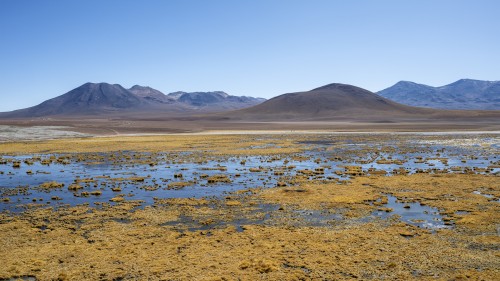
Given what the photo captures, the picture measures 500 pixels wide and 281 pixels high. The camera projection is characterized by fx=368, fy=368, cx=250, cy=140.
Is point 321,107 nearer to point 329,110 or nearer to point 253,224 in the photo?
point 329,110

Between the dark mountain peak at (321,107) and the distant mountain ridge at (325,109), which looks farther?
the dark mountain peak at (321,107)

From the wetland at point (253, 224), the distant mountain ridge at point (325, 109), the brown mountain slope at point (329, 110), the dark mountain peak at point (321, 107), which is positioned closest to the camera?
the wetland at point (253, 224)

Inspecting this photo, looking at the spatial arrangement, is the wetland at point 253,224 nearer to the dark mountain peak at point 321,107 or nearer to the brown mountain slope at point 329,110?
the brown mountain slope at point 329,110

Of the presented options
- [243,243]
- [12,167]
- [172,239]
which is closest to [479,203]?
[243,243]

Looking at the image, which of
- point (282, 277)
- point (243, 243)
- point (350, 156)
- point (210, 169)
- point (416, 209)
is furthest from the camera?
point (350, 156)

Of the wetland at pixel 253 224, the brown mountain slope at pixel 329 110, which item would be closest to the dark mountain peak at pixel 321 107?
the brown mountain slope at pixel 329 110

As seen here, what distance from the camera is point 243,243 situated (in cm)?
1270

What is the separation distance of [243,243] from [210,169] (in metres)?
17.0

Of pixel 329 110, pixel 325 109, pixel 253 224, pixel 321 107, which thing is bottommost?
pixel 253 224

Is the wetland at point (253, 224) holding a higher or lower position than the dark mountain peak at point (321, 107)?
lower

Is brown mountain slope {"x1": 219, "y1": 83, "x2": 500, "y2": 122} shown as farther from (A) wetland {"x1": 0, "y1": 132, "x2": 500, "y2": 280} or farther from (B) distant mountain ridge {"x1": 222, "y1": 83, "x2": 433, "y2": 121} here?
(A) wetland {"x1": 0, "y1": 132, "x2": 500, "y2": 280}

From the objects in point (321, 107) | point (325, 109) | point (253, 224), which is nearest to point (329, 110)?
point (325, 109)

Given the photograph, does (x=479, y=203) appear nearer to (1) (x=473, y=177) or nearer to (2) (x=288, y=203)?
(1) (x=473, y=177)

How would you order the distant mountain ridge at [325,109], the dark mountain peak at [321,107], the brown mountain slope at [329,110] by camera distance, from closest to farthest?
the brown mountain slope at [329,110]
the distant mountain ridge at [325,109]
the dark mountain peak at [321,107]
